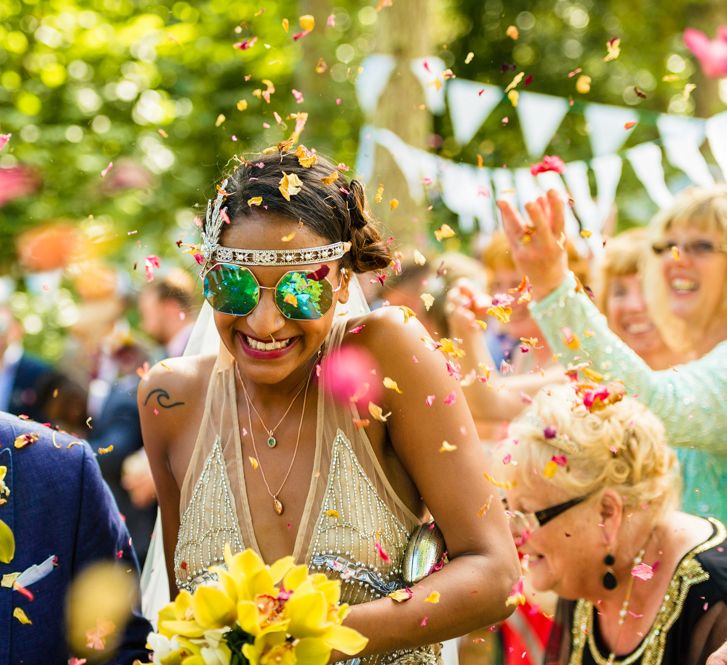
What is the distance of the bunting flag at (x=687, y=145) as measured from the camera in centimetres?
686

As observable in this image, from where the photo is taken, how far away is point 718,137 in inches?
255

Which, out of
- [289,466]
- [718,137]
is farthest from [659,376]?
[718,137]

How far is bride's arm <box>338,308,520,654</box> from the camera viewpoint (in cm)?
228

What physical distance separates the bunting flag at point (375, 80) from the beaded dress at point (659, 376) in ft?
15.3

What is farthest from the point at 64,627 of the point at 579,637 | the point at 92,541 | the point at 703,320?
the point at 703,320

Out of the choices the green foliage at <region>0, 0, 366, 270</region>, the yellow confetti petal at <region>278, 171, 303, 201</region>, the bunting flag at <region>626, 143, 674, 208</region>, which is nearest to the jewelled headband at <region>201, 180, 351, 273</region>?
the yellow confetti petal at <region>278, 171, 303, 201</region>

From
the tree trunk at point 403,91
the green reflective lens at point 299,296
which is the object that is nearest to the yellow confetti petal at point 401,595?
the green reflective lens at point 299,296

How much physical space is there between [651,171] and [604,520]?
14.3 feet

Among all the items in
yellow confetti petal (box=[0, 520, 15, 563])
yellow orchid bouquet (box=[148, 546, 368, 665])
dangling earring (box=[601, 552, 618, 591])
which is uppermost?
yellow orchid bouquet (box=[148, 546, 368, 665])

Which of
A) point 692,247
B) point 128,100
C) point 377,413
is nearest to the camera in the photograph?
point 377,413

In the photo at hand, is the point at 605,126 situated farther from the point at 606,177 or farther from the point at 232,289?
the point at 232,289

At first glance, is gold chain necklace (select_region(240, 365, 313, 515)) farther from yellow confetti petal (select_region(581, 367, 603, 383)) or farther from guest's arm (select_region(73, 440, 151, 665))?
yellow confetti petal (select_region(581, 367, 603, 383))

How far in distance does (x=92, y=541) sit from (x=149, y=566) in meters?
1.00

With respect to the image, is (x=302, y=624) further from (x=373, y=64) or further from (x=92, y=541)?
(x=373, y=64)
